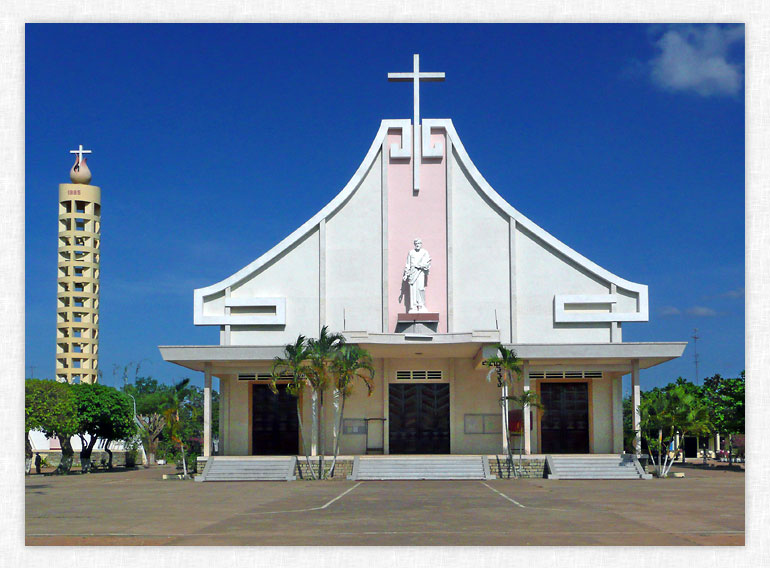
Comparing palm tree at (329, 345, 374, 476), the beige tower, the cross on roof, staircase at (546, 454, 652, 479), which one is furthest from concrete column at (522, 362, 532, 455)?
the beige tower

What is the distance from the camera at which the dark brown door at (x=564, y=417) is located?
31.1 meters

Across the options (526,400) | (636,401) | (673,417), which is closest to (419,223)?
(526,400)

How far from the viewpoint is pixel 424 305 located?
30.2 meters

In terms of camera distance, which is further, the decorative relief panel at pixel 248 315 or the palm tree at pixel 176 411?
the decorative relief panel at pixel 248 315

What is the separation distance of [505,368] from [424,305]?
4242mm

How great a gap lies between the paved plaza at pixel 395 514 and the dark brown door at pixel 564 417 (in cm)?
660

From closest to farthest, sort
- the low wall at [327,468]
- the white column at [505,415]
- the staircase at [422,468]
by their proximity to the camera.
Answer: the staircase at [422,468] → the low wall at [327,468] → the white column at [505,415]

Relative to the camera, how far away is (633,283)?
3031 centimetres

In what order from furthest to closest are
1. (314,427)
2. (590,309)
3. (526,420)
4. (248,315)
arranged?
1. (248,315)
2. (590,309)
3. (314,427)
4. (526,420)

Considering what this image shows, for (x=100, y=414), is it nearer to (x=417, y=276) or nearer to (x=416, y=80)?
(x=417, y=276)

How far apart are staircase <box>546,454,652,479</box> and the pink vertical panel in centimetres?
605

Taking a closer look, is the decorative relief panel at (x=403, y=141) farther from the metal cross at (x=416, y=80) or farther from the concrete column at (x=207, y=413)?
the concrete column at (x=207, y=413)

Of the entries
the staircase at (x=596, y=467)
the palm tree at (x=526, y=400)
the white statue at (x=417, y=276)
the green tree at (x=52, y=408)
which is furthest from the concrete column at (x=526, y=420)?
the green tree at (x=52, y=408)
